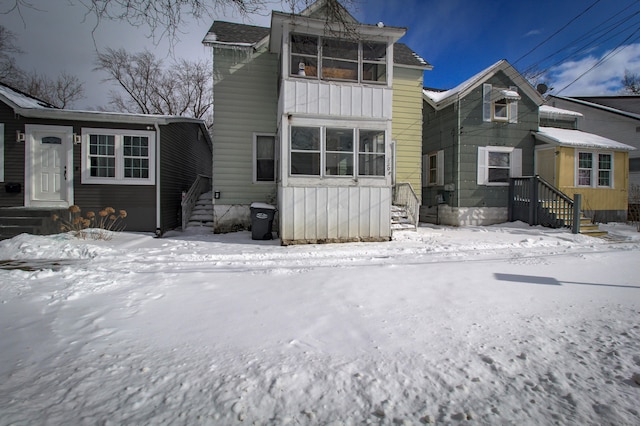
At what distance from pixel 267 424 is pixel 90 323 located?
252cm

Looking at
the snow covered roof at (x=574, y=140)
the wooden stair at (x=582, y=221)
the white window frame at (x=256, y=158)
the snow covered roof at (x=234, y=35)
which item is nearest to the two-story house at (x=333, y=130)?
the snow covered roof at (x=234, y=35)

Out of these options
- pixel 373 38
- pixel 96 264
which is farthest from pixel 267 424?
pixel 373 38

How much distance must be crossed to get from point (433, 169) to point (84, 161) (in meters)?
13.3

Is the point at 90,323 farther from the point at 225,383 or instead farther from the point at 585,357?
the point at 585,357

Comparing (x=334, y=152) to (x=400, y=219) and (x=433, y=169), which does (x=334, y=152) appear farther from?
Result: (x=433, y=169)

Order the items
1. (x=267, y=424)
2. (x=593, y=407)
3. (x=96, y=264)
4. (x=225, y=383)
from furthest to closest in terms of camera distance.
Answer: (x=96, y=264), (x=225, y=383), (x=593, y=407), (x=267, y=424)

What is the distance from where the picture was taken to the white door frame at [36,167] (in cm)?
973

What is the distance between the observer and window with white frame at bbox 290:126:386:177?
877 centimetres

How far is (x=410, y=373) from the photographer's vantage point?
2459 mm

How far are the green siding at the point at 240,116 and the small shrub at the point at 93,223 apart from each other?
3.08m

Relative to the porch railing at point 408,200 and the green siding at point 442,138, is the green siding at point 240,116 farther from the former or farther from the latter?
the green siding at point 442,138

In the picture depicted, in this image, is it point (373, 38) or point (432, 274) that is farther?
point (373, 38)

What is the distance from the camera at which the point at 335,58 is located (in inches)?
357

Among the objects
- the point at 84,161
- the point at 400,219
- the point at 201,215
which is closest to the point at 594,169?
the point at 400,219
